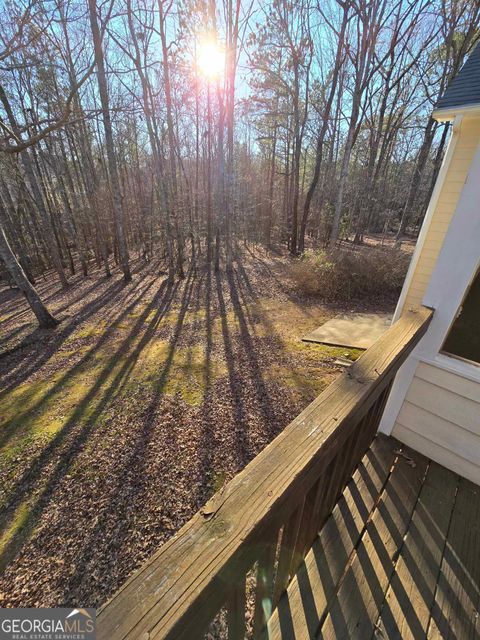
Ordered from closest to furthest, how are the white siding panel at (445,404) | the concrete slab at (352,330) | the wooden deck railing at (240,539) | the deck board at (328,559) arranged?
the wooden deck railing at (240,539) → the deck board at (328,559) → the white siding panel at (445,404) → the concrete slab at (352,330)

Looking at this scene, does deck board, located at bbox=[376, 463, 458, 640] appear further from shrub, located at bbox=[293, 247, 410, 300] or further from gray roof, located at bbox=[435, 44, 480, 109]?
shrub, located at bbox=[293, 247, 410, 300]

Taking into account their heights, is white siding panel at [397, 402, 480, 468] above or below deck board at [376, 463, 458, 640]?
above

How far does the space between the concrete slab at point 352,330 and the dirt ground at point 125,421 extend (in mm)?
309

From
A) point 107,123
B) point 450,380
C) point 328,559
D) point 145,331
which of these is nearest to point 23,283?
point 145,331

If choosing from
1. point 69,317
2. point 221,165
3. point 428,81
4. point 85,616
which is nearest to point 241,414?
point 85,616

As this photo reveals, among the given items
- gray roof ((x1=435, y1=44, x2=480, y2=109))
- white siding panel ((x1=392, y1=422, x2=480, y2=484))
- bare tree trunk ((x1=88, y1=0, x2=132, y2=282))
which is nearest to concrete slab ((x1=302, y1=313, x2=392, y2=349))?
white siding panel ((x1=392, y1=422, x2=480, y2=484))

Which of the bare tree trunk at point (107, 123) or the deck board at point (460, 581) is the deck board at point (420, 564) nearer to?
the deck board at point (460, 581)

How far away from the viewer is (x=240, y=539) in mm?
584

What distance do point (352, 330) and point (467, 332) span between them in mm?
3727

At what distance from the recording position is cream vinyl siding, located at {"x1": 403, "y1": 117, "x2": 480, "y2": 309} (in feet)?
5.93

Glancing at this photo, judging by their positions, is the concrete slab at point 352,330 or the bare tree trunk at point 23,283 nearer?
the concrete slab at point 352,330

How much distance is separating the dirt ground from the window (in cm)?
200

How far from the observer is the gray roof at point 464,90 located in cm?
174

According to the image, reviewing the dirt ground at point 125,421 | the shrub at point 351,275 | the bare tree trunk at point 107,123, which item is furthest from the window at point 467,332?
the bare tree trunk at point 107,123
